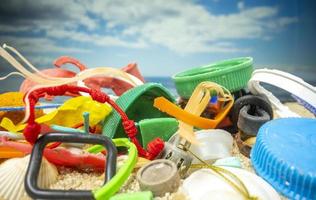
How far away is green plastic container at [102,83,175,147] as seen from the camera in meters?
0.83

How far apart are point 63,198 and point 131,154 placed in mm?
155

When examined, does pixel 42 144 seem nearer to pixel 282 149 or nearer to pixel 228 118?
pixel 282 149

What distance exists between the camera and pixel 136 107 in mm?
923

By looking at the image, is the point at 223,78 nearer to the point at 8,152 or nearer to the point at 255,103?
the point at 255,103

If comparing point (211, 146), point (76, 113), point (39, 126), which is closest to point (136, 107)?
point (76, 113)

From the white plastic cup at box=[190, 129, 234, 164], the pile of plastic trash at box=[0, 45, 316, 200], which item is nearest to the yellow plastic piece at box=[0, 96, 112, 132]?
the pile of plastic trash at box=[0, 45, 316, 200]

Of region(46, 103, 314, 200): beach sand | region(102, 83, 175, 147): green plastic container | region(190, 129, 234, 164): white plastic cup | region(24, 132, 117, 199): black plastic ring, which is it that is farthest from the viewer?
region(102, 83, 175, 147): green plastic container

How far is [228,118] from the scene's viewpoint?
0.92m

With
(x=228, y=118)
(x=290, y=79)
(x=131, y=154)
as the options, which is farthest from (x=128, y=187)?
(x=290, y=79)

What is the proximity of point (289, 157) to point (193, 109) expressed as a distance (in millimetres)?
252

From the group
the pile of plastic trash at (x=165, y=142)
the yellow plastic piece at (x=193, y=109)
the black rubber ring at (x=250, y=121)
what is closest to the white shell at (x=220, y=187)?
the pile of plastic trash at (x=165, y=142)

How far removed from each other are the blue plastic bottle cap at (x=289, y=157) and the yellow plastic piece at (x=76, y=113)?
1.39 ft

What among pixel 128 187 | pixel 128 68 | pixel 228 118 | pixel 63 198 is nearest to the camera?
pixel 63 198

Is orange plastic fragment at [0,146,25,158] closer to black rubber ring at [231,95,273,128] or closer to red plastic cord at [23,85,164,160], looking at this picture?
red plastic cord at [23,85,164,160]
